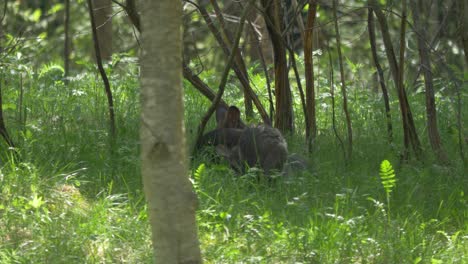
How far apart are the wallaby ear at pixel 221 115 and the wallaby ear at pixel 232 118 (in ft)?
0.17

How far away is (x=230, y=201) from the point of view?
226 inches

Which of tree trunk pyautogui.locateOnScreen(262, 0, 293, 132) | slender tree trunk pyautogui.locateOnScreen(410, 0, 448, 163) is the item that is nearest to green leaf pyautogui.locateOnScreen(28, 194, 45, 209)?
tree trunk pyautogui.locateOnScreen(262, 0, 293, 132)

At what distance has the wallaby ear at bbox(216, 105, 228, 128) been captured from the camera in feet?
25.5

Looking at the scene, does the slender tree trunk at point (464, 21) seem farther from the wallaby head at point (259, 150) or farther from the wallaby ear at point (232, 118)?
the wallaby ear at point (232, 118)

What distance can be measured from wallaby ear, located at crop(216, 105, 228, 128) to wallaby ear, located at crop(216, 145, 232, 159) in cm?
59

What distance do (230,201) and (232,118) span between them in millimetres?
2102

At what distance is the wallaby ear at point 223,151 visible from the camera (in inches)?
277

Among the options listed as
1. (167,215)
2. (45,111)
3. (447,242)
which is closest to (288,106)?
(45,111)

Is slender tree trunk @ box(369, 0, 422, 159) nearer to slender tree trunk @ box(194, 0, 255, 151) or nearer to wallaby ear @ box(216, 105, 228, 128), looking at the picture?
slender tree trunk @ box(194, 0, 255, 151)

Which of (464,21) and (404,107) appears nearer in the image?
(464,21)

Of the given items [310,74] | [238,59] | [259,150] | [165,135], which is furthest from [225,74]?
[165,135]

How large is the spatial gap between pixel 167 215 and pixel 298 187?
299cm

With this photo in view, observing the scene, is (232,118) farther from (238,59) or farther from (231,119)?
(238,59)

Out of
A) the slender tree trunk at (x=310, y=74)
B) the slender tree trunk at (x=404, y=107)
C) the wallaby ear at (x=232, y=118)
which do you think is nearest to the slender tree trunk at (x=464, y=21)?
the slender tree trunk at (x=404, y=107)
